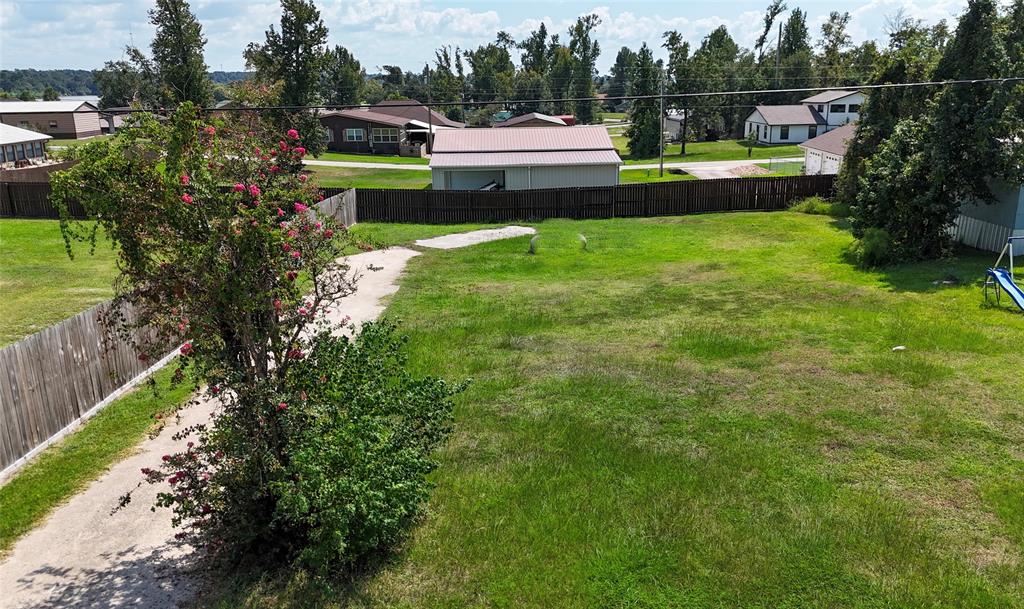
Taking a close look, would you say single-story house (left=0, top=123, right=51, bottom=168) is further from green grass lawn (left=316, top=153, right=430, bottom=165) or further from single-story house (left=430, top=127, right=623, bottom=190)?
single-story house (left=430, top=127, right=623, bottom=190)

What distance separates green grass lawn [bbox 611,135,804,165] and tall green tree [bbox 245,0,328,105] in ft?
81.0

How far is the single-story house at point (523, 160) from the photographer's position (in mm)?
32688

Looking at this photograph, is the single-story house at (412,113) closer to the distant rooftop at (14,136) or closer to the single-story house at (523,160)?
the distant rooftop at (14,136)

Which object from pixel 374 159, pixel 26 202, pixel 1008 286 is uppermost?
pixel 374 159

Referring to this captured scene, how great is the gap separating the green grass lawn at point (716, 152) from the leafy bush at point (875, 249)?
3679 centimetres

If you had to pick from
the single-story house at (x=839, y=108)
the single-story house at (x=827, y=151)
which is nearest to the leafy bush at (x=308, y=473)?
the single-story house at (x=827, y=151)

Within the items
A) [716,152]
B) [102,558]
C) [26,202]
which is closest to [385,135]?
[716,152]

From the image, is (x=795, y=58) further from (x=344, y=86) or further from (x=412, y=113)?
(x=344, y=86)

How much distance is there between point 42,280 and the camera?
19250 millimetres

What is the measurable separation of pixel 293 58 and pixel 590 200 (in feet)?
71.5

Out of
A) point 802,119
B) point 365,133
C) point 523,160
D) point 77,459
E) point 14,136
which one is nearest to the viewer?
point 77,459

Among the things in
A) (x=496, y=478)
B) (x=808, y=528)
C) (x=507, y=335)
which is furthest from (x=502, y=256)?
(x=808, y=528)

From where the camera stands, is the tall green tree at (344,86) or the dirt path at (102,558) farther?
the tall green tree at (344,86)

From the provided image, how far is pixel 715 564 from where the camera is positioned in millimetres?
6926
